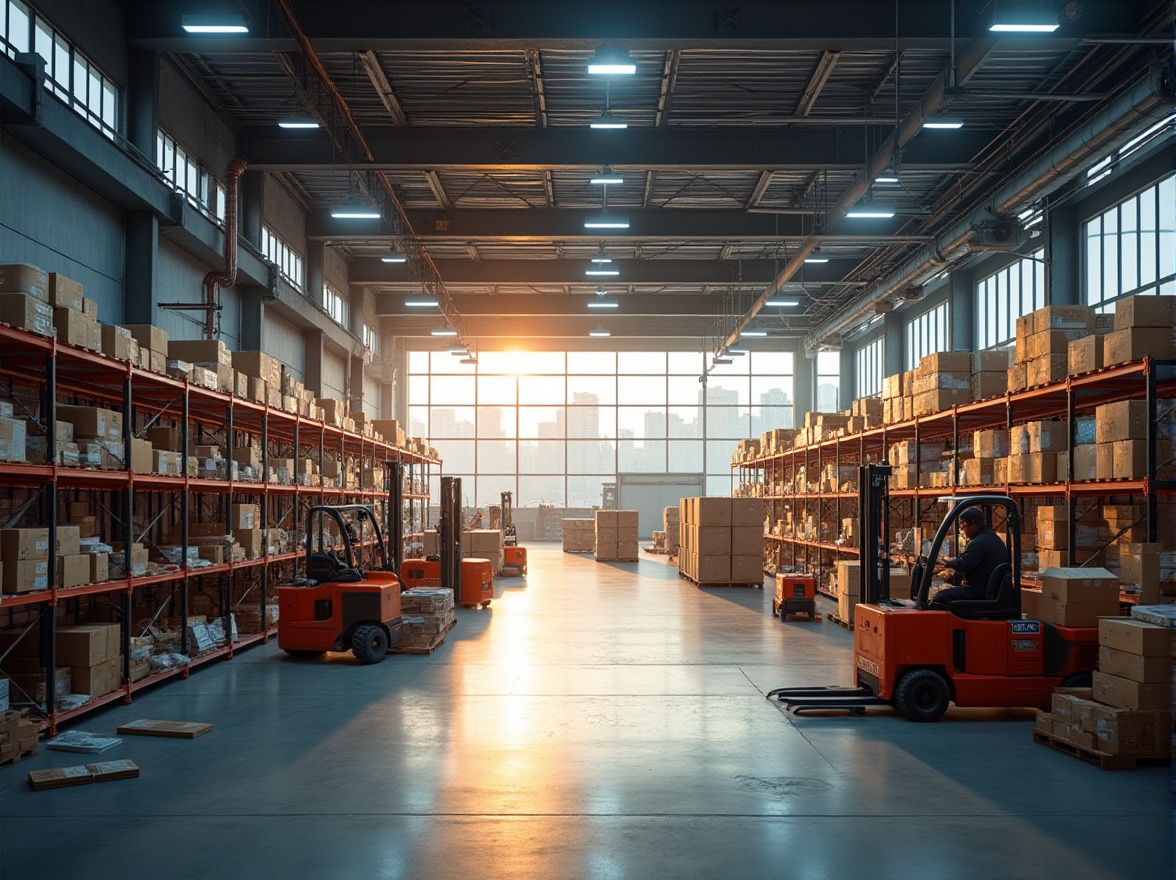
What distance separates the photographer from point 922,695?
29.5 ft

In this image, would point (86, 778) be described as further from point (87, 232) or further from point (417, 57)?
point (417, 57)

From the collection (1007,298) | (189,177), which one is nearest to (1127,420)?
(189,177)

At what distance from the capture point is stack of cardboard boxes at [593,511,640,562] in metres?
31.8

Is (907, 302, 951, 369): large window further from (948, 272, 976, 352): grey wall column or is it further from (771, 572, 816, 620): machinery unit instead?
(771, 572, 816, 620): machinery unit

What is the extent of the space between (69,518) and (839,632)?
1081 centimetres

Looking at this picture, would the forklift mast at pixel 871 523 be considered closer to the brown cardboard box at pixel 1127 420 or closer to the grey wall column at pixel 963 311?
the brown cardboard box at pixel 1127 420

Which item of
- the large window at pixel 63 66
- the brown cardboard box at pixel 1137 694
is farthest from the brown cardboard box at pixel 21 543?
the brown cardboard box at pixel 1137 694

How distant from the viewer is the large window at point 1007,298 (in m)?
22.8

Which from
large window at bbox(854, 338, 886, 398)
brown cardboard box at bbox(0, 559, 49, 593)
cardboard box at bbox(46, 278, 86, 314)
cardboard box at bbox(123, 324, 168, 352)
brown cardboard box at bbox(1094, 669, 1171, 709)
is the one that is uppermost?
large window at bbox(854, 338, 886, 398)

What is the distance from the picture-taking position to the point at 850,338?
39281 mm

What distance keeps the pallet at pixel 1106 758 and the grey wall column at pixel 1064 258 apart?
1455cm

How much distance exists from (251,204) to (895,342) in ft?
70.8

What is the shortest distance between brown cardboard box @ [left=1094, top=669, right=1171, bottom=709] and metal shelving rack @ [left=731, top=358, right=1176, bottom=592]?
79.5 inches

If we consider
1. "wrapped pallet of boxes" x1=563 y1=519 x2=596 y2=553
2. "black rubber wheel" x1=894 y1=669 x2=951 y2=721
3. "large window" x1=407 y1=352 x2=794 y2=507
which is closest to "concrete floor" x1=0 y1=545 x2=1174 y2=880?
"black rubber wheel" x1=894 y1=669 x2=951 y2=721
